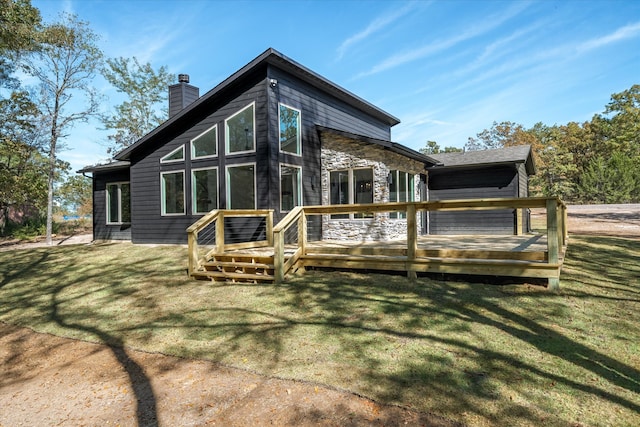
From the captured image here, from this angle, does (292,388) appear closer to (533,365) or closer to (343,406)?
(343,406)

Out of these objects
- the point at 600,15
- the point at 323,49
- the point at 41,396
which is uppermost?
the point at 323,49

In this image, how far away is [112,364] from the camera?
375 centimetres

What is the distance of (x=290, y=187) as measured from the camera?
10.1 meters

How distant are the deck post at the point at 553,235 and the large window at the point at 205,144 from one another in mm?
8426

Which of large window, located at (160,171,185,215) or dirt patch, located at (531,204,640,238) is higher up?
large window, located at (160,171,185,215)

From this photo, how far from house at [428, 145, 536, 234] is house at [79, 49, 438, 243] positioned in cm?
166


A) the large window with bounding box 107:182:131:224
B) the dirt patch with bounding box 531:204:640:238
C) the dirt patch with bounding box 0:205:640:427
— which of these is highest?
the large window with bounding box 107:182:131:224

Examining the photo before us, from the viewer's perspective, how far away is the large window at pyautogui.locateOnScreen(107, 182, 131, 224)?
539 inches

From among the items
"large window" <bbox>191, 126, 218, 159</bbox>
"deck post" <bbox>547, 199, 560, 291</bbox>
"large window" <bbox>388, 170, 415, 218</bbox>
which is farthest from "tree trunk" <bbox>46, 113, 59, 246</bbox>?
"deck post" <bbox>547, 199, 560, 291</bbox>

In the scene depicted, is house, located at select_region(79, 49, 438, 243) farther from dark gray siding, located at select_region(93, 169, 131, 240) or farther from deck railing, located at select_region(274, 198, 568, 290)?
deck railing, located at select_region(274, 198, 568, 290)

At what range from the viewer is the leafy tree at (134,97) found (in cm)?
2811

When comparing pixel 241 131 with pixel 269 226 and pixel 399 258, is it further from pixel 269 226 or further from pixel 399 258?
pixel 399 258

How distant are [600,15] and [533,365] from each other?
11.4m

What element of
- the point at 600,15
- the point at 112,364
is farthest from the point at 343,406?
the point at 600,15
